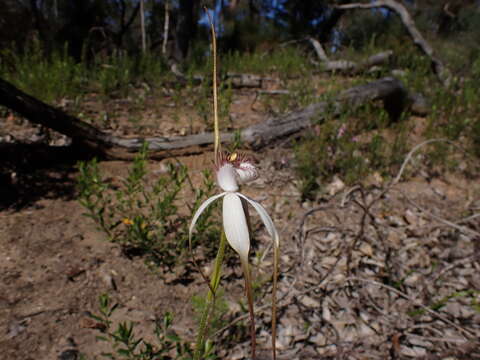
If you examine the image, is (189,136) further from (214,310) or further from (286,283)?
(214,310)

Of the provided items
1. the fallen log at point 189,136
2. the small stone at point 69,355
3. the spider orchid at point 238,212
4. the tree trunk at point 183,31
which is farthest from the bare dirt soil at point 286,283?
the tree trunk at point 183,31

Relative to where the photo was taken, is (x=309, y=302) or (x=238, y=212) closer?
(x=238, y=212)

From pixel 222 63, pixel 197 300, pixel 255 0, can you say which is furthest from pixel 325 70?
pixel 255 0

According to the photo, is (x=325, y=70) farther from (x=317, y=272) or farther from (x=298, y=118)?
(x=317, y=272)

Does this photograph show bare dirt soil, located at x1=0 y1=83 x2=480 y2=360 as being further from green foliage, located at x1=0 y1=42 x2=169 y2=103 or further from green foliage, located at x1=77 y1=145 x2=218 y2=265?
green foliage, located at x1=0 y1=42 x2=169 y2=103

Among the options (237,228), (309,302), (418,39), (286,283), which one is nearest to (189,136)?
(286,283)

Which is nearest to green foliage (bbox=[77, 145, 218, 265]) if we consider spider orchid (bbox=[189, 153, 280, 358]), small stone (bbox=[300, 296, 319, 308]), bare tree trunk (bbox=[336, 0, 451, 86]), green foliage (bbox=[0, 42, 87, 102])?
small stone (bbox=[300, 296, 319, 308])
